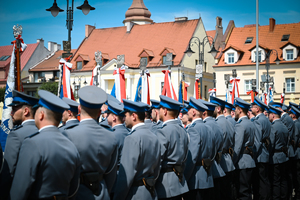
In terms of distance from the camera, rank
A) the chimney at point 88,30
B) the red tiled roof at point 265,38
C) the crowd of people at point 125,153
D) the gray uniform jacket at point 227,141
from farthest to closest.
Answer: the chimney at point 88,30, the red tiled roof at point 265,38, the gray uniform jacket at point 227,141, the crowd of people at point 125,153

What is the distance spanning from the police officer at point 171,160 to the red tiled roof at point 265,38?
134 ft

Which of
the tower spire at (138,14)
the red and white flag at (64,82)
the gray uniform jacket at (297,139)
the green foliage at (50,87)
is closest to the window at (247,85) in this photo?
the tower spire at (138,14)

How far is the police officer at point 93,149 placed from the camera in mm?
4180

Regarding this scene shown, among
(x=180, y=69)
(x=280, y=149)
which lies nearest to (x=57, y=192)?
(x=280, y=149)

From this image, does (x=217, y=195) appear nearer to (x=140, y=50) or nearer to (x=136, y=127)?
(x=136, y=127)

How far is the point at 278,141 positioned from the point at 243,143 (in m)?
1.92

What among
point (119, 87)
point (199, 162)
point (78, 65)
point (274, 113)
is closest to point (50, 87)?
point (78, 65)

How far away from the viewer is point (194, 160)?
6578 mm

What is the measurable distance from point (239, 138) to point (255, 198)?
76.2 inches

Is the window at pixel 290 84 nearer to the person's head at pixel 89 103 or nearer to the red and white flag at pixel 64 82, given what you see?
the red and white flag at pixel 64 82

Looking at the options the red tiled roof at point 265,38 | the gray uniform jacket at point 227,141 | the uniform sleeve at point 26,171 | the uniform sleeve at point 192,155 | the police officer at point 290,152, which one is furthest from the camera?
the red tiled roof at point 265,38

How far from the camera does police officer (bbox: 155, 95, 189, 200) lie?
Result: 5.67m

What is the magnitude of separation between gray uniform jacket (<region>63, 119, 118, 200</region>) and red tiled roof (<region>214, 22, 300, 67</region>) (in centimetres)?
4236

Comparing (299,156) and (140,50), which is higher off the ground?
(140,50)
